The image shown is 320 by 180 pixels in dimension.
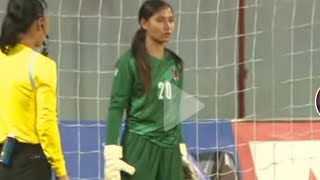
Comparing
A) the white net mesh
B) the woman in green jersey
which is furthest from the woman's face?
the white net mesh

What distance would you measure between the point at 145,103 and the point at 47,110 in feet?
1.49

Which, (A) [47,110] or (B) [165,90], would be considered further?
(B) [165,90]

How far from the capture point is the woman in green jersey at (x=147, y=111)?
2650 mm

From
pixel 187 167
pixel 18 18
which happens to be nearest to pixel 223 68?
pixel 187 167

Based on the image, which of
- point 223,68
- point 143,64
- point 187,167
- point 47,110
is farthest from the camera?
point 223,68

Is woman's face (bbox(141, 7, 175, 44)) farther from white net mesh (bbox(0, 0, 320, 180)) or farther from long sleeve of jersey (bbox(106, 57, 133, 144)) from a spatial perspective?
white net mesh (bbox(0, 0, 320, 180))

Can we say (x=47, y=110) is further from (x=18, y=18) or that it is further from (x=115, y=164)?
(x=115, y=164)

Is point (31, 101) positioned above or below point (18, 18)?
below

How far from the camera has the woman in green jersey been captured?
2650 mm

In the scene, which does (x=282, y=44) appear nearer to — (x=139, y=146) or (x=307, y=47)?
(x=307, y=47)

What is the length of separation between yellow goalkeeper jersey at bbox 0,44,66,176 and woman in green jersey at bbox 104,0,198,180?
1.17ft

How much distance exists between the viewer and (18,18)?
2.36 meters

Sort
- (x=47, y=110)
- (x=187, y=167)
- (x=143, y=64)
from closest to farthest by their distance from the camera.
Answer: (x=47, y=110)
(x=143, y=64)
(x=187, y=167)

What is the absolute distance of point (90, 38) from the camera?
4.30m
